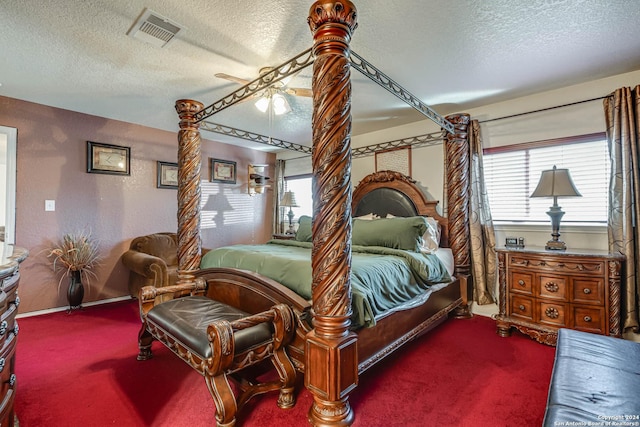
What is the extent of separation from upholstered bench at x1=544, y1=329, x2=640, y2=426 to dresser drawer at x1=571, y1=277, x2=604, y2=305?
1036mm

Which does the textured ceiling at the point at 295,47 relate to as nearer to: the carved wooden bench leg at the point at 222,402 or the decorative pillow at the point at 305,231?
the decorative pillow at the point at 305,231

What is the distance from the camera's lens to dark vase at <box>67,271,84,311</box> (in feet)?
11.2

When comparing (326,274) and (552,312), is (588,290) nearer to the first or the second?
(552,312)

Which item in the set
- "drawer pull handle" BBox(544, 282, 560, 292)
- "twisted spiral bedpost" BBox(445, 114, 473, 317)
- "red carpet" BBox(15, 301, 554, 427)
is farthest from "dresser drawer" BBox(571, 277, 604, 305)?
"twisted spiral bedpost" BBox(445, 114, 473, 317)

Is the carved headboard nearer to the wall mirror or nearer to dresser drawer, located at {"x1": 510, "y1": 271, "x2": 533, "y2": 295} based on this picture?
dresser drawer, located at {"x1": 510, "y1": 271, "x2": 533, "y2": 295}

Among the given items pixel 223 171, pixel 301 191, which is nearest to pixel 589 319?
pixel 301 191

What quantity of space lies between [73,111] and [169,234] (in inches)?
74.4

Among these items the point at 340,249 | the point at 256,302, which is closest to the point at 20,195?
the point at 256,302

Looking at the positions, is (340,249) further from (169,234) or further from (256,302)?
(169,234)

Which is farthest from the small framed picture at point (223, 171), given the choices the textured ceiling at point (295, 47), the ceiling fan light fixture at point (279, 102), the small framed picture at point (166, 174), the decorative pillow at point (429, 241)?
the decorative pillow at point (429, 241)

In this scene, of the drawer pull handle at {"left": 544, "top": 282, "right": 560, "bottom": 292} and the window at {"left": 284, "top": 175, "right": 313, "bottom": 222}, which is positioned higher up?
the window at {"left": 284, "top": 175, "right": 313, "bottom": 222}

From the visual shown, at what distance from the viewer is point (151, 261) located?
3.36 metres

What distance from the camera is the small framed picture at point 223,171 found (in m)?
5.01

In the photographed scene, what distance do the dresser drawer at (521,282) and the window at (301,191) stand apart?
11.3ft
